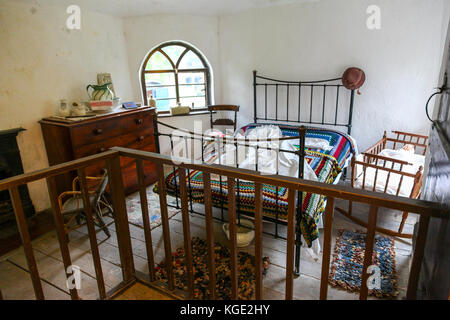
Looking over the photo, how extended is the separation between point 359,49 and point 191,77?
7.23 feet

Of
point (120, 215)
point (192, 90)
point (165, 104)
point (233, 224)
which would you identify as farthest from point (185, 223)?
point (192, 90)

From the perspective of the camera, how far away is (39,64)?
2.92 metres

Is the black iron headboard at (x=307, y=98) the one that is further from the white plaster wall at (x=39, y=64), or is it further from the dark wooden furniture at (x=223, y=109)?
the white plaster wall at (x=39, y=64)

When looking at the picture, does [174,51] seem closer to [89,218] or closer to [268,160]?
[268,160]

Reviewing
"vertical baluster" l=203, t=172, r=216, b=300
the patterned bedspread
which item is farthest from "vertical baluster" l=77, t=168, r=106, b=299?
the patterned bedspread

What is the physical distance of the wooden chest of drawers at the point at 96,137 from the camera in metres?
2.80

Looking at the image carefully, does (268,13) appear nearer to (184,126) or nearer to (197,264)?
(184,126)

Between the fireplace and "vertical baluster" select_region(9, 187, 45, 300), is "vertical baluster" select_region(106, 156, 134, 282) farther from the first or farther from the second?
the fireplace

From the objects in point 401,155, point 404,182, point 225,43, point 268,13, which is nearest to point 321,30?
point 268,13

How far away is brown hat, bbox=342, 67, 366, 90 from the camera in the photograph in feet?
11.3

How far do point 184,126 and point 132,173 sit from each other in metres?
1.21

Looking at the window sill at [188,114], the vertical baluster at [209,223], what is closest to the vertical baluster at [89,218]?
the vertical baluster at [209,223]

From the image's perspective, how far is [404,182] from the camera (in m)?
2.47

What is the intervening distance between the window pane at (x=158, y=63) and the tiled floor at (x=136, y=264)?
7.36 feet
